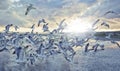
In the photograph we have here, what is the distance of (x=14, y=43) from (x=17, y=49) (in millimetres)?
9374

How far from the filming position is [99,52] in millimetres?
58031

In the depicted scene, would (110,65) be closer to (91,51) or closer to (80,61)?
(80,61)

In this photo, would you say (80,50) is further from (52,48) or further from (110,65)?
(110,65)

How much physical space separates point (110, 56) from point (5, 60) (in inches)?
488

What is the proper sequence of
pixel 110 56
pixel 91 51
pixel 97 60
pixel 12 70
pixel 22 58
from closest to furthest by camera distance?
pixel 12 70 < pixel 22 58 < pixel 97 60 < pixel 110 56 < pixel 91 51

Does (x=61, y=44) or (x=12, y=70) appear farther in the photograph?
(x=61, y=44)

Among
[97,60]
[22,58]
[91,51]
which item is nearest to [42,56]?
[22,58]

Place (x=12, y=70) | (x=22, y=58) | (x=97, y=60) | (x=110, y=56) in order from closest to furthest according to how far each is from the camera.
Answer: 1. (x=12, y=70)
2. (x=22, y=58)
3. (x=97, y=60)
4. (x=110, y=56)

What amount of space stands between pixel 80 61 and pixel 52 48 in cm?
424

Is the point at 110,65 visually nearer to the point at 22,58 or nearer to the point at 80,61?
the point at 80,61

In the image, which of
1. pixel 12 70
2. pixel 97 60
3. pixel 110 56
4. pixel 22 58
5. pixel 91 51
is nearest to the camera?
pixel 12 70

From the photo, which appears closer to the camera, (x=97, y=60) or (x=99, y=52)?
(x=97, y=60)

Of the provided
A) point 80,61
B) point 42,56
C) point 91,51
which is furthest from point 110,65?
point 91,51

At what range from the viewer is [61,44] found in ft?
172
